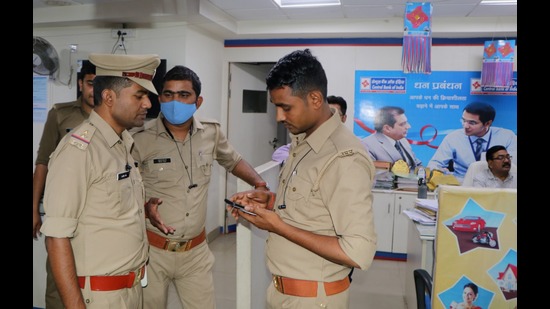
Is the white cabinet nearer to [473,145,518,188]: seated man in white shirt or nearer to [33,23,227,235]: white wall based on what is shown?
[473,145,518,188]: seated man in white shirt

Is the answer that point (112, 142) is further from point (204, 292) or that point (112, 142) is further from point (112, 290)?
point (204, 292)

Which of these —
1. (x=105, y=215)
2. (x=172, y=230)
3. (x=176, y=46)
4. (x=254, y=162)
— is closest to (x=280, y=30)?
(x=176, y=46)

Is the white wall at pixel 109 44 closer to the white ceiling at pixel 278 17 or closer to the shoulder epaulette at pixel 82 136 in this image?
the white ceiling at pixel 278 17

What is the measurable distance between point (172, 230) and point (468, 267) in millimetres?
1384

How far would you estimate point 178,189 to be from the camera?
2.27 metres

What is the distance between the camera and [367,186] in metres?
1.34

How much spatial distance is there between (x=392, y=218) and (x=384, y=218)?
9cm

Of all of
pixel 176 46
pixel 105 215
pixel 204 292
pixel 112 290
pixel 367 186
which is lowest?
pixel 204 292

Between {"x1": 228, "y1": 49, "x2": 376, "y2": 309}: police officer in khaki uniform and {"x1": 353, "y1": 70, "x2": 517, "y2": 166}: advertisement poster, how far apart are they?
374 cm

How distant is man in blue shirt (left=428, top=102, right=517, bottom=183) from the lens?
4820 mm

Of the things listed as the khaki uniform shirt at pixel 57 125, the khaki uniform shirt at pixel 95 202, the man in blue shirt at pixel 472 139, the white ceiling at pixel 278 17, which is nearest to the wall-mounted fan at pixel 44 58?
the white ceiling at pixel 278 17

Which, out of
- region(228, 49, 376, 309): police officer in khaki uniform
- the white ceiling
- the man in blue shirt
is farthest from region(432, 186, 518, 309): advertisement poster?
the man in blue shirt

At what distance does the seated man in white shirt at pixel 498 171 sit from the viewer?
3973mm

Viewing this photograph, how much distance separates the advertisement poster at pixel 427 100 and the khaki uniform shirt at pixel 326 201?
371 cm
